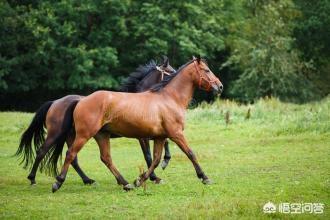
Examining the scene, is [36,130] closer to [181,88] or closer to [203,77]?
[181,88]

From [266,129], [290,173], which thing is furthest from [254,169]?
[266,129]

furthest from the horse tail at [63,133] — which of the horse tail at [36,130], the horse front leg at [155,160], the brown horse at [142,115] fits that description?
the horse front leg at [155,160]

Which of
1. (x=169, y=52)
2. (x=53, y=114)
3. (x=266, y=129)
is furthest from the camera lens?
(x=169, y=52)

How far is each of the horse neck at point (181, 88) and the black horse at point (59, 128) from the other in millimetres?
1547

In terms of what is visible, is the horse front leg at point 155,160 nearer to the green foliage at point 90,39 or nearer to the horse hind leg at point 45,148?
the horse hind leg at point 45,148

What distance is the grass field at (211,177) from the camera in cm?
1005

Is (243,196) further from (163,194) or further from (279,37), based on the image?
(279,37)

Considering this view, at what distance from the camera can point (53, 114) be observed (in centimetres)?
1332

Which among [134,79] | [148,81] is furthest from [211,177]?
[134,79]

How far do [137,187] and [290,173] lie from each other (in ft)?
12.2

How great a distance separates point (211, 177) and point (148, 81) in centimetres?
277

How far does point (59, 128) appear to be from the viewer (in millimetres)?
13156

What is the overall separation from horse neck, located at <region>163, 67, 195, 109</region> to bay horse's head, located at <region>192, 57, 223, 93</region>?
0.16 m

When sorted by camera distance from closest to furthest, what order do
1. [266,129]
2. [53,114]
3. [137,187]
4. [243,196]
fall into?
[243,196]
[137,187]
[53,114]
[266,129]
